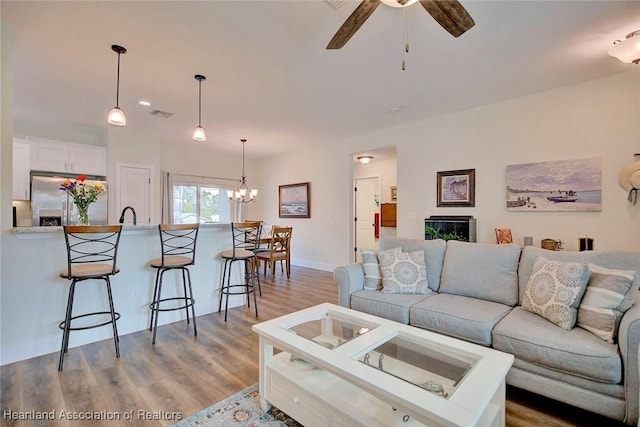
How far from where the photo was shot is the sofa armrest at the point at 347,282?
8.96ft

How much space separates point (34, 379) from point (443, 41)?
414cm

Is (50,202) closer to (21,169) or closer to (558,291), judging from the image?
(21,169)

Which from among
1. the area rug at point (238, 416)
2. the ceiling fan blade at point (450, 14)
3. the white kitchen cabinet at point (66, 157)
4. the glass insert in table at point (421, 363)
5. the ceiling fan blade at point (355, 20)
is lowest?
the area rug at point (238, 416)

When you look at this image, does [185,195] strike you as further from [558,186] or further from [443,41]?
[558,186]

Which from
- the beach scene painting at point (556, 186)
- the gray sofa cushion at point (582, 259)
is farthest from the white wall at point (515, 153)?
the gray sofa cushion at point (582, 259)

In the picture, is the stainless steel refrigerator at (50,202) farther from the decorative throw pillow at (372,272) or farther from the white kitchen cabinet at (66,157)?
the decorative throw pillow at (372,272)

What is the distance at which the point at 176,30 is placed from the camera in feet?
7.66

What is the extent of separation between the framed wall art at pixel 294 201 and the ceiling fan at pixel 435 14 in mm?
4668

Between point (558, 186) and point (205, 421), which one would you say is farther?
point (558, 186)

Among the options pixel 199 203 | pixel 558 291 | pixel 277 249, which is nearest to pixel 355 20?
pixel 558 291

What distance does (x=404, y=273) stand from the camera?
2.67 meters

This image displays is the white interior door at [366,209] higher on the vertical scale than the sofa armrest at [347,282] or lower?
higher

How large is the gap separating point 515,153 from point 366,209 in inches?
148

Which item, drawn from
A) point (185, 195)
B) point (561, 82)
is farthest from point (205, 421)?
point (185, 195)
